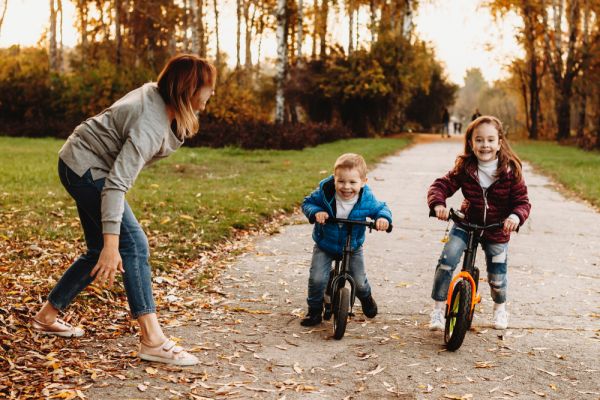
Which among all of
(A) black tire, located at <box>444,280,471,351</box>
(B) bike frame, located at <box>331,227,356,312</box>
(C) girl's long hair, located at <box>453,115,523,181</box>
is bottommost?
(A) black tire, located at <box>444,280,471,351</box>

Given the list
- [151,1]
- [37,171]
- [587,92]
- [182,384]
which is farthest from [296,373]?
[151,1]

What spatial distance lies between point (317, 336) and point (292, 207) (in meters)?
6.12

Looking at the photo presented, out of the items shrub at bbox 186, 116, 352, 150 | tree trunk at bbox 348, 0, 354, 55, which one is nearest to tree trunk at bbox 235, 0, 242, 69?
tree trunk at bbox 348, 0, 354, 55

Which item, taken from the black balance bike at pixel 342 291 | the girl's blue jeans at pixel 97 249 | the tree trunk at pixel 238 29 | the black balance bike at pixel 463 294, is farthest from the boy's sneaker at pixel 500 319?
the tree trunk at pixel 238 29

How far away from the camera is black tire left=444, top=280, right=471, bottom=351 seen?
4.58 metres

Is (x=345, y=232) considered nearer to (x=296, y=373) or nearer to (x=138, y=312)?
(x=296, y=373)

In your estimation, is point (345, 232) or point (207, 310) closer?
point (345, 232)

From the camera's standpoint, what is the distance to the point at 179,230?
27.6ft

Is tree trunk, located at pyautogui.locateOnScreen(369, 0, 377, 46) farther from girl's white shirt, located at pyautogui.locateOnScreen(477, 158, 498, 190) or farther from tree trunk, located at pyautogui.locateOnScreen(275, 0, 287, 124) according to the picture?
girl's white shirt, located at pyautogui.locateOnScreen(477, 158, 498, 190)

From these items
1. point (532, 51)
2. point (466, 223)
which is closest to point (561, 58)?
point (532, 51)

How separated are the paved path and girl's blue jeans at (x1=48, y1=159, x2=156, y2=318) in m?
0.48

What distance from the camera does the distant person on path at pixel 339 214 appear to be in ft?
16.0

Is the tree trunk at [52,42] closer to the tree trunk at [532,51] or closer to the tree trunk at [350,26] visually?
Answer: the tree trunk at [350,26]

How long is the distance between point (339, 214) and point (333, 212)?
48 millimetres
